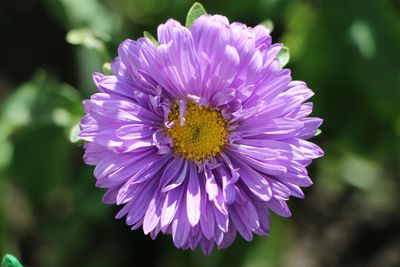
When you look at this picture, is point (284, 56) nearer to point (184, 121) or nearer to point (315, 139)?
point (184, 121)

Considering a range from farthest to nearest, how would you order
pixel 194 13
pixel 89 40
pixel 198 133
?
pixel 89 40 → pixel 198 133 → pixel 194 13

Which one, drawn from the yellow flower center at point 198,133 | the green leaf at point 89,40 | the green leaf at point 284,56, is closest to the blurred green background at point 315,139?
the green leaf at point 89,40

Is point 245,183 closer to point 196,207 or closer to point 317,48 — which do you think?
point 196,207

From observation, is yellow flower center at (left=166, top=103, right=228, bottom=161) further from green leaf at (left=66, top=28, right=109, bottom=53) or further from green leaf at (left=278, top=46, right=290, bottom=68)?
green leaf at (left=66, top=28, right=109, bottom=53)

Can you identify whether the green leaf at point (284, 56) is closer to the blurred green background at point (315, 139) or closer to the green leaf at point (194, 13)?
the green leaf at point (194, 13)

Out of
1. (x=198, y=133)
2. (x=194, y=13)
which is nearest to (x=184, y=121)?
(x=198, y=133)
